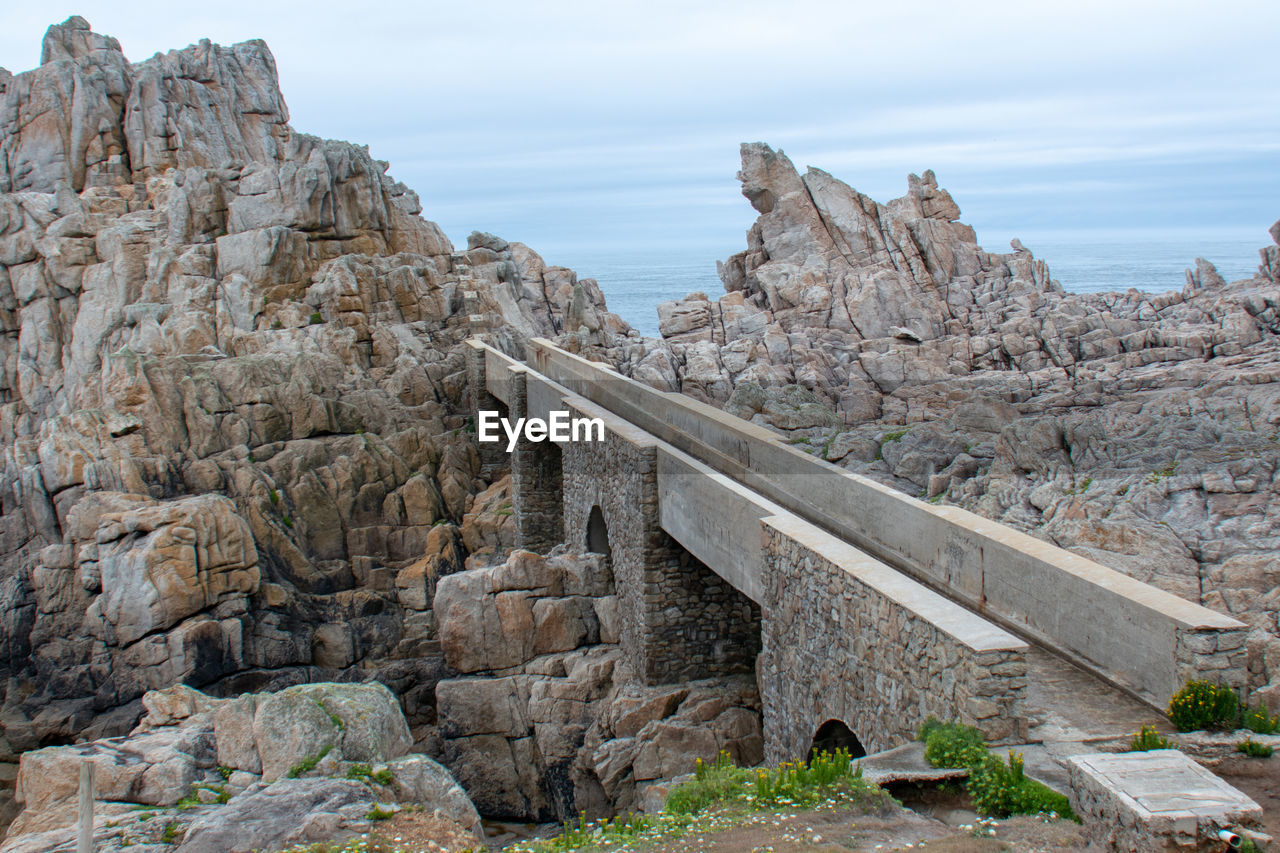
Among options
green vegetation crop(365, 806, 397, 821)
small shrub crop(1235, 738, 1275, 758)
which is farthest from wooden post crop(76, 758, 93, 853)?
small shrub crop(1235, 738, 1275, 758)

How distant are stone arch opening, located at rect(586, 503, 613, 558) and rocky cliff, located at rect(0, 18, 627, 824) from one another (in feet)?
11.2

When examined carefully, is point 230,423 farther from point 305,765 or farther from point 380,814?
point 380,814

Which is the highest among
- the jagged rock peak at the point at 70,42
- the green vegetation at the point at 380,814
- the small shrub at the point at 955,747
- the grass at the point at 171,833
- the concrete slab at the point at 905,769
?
the jagged rock peak at the point at 70,42

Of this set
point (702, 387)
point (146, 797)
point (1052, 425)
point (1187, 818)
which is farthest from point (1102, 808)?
point (702, 387)

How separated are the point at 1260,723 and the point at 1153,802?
2.43 m

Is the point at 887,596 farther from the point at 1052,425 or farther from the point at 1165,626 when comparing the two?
the point at 1052,425

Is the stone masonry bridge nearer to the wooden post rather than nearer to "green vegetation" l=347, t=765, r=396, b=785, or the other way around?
"green vegetation" l=347, t=765, r=396, b=785

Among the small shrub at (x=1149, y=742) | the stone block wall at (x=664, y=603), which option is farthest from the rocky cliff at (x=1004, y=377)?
the stone block wall at (x=664, y=603)

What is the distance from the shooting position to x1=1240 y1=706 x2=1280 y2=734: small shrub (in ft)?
24.1

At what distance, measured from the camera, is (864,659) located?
9023 millimetres

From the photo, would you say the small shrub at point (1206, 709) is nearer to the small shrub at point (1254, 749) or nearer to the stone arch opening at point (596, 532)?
the small shrub at point (1254, 749)

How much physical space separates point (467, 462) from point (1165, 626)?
2033cm

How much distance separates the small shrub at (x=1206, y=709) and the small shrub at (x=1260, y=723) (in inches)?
2.5

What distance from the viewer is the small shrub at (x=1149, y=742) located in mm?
6992
